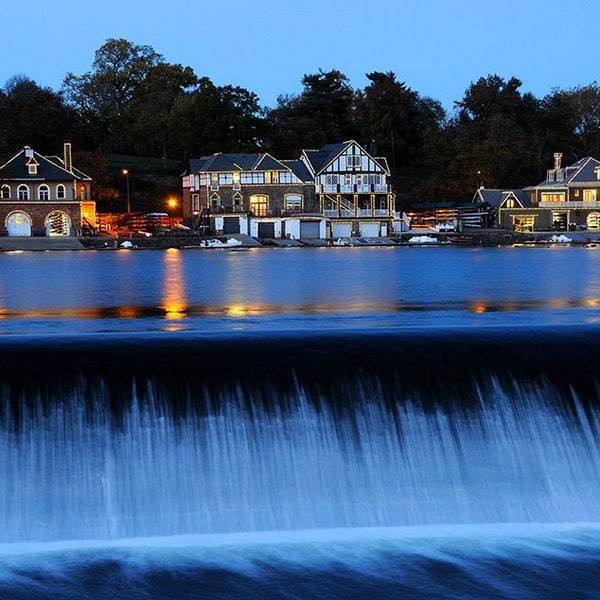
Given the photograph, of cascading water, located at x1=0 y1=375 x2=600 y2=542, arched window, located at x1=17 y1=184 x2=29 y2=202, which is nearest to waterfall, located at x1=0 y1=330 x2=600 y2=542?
cascading water, located at x1=0 y1=375 x2=600 y2=542

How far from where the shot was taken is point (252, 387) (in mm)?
12703

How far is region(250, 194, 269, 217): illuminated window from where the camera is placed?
87562mm

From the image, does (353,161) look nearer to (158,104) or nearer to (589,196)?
(589,196)

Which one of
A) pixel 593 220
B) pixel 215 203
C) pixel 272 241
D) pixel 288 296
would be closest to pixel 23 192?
pixel 215 203

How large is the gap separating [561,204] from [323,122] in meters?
31.9

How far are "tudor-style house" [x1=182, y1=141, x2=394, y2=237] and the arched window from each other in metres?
15.7

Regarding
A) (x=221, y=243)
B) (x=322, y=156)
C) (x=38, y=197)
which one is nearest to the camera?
(x=221, y=243)

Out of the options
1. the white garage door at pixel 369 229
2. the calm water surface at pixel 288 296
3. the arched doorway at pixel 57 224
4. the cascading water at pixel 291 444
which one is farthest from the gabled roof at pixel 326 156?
the cascading water at pixel 291 444

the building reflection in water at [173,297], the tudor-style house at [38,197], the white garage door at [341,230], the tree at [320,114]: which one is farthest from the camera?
the tree at [320,114]

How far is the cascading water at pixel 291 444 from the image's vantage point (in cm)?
1146

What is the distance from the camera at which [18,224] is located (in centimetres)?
7988

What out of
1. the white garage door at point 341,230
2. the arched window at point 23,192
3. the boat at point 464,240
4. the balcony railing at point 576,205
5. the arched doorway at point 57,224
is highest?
the arched window at point 23,192

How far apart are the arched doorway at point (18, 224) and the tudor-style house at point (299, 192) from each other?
15.7 meters

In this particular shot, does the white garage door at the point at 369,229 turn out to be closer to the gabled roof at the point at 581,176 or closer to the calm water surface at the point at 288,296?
the gabled roof at the point at 581,176
